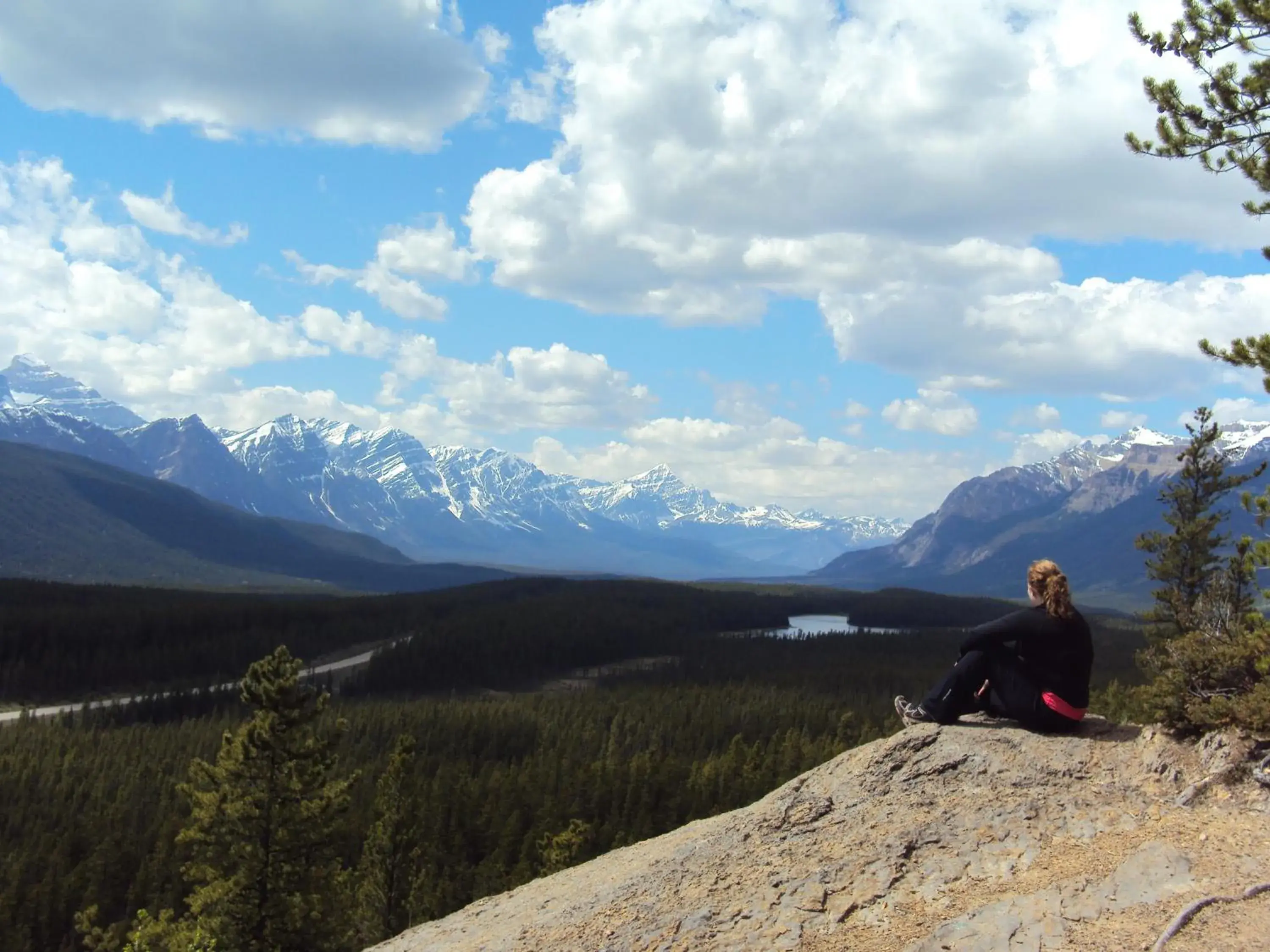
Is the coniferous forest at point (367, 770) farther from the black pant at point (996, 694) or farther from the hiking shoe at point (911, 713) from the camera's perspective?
the black pant at point (996, 694)

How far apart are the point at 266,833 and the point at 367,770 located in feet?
207

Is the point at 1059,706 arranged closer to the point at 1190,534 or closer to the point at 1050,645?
the point at 1050,645

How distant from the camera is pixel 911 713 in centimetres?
1605

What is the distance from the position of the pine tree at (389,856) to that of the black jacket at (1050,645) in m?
39.6

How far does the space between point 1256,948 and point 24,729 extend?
461 ft

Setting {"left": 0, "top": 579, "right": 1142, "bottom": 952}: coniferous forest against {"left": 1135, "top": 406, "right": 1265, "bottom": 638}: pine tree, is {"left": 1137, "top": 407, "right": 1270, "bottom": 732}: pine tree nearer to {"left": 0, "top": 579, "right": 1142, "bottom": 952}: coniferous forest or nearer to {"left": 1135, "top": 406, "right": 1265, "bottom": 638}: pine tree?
{"left": 1135, "top": 406, "right": 1265, "bottom": 638}: pine tree

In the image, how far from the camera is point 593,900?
14.7 metres

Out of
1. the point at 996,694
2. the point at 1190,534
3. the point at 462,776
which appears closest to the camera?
the point at 996,694

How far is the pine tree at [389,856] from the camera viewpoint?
49.8 meters

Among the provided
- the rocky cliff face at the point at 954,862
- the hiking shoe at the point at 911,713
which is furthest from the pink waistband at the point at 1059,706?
the hiking shoe at the point at 911,713

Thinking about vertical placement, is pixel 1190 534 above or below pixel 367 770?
above

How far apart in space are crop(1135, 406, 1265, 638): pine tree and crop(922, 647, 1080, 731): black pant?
36102mm

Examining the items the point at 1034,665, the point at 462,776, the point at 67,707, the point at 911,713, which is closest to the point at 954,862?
the point at 1034,665

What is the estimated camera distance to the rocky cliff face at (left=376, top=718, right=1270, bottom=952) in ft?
35.6
